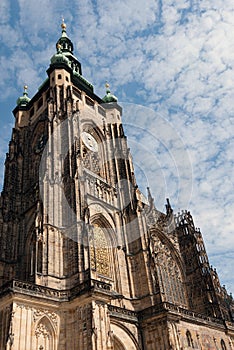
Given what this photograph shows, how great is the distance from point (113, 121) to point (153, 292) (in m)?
20.9

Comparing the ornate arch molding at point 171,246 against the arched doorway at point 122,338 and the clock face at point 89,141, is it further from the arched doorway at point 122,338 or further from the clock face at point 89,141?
the arched doorway at point 122,338

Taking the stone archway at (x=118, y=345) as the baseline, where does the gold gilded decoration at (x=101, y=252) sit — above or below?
above

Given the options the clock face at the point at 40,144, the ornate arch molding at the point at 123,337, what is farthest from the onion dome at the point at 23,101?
the ornate arch molding at the point at 123,337

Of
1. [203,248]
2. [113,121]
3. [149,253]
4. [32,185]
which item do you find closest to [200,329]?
[149,253]

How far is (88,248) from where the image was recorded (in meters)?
23.1

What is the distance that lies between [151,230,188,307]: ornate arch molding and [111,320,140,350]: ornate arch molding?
296 inches

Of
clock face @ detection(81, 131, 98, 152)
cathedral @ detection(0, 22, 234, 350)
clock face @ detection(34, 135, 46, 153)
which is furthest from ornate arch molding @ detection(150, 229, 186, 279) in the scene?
clock face @ detection(34, 135, 46, 153)

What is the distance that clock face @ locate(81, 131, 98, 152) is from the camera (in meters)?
34.9

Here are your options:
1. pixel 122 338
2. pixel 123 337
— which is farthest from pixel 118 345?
pixel 123 337

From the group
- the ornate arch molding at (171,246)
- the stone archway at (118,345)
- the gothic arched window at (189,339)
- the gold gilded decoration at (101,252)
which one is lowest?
the stone archway at (118,345)

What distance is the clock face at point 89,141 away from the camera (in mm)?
34906

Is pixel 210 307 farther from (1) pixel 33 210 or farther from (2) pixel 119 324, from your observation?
(1) pixel 33 210

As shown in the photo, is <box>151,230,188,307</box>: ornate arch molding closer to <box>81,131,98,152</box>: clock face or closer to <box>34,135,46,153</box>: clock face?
<box>81,131,98,152</box>: clock face

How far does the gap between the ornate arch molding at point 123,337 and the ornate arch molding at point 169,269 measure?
751cm
